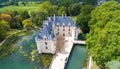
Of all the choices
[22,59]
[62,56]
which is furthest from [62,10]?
[22,59]

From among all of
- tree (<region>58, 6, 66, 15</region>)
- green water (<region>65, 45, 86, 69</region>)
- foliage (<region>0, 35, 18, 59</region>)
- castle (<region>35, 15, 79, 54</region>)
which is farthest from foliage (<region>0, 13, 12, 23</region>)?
green water (<region>65, 45, 86, 69</region>)

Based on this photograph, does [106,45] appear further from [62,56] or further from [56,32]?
[56,32]

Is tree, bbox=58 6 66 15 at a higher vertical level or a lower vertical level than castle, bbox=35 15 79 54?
higher

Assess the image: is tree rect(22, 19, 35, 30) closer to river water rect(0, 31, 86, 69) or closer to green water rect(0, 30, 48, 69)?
green water rect(0, 30, 48, 69)

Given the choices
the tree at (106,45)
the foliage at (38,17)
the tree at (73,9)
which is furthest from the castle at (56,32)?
the tree at (73,9)

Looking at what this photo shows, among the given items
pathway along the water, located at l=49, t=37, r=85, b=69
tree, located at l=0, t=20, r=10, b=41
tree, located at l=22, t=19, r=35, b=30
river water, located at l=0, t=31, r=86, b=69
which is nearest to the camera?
pathway along the water, located at l=49, t=37, r=85, b=69

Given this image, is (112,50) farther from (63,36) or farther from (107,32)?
(63,36)

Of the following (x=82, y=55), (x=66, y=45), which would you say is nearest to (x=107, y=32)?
(x=82, y=55)
